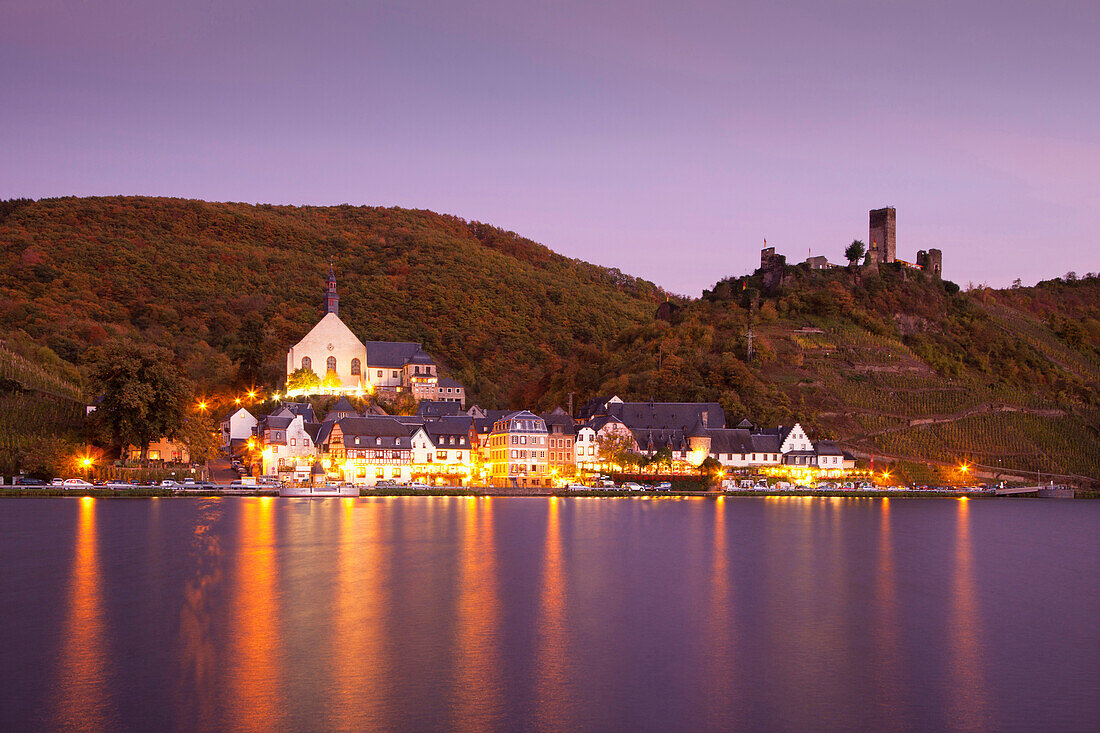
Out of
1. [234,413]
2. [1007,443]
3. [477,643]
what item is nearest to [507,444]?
[234,413]

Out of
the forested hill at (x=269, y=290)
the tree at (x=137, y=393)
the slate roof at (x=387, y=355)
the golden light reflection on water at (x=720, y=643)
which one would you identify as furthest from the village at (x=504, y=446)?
the golden light reflection on water at (x=720, y=643)

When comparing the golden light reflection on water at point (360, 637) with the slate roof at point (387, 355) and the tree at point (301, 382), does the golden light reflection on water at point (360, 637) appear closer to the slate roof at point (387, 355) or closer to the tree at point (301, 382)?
the tree at point (301, 382)

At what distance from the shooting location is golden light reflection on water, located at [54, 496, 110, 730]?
16328 millimetres

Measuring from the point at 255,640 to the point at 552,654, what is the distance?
6768 mm

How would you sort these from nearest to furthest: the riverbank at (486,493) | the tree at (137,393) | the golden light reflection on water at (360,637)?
the golden light reflection on water at (360,637) < the riverbank at (486,493) < the tree at (137,393)

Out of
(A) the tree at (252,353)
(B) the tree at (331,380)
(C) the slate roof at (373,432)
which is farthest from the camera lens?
(A) the tree at (252,353)

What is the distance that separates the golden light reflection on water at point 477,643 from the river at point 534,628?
8 cm

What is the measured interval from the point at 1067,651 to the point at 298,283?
10452 cm

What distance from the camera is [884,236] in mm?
109000

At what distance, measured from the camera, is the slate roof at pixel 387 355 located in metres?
87.3

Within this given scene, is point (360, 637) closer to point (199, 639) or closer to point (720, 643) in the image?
point (199, 639)

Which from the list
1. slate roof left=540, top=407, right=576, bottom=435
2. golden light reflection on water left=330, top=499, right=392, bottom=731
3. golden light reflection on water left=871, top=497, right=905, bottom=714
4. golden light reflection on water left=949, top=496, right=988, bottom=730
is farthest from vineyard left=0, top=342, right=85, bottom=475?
golden light reflection on water left=949, top=496, right=988, bottom=730

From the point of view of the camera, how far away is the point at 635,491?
7050cm

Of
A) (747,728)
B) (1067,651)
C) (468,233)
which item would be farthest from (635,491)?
(468,233)
